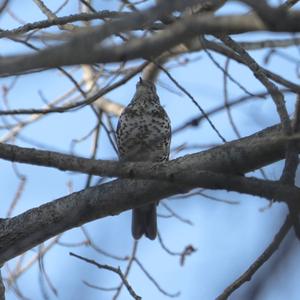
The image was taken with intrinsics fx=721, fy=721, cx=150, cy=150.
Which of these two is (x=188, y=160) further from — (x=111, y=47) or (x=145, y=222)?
(x=145, y=222)

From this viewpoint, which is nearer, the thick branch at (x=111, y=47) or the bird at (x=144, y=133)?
the thick branch at (x=111, y=47)

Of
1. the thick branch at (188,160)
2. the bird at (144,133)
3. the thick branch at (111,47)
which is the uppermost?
the bird at (144,133)

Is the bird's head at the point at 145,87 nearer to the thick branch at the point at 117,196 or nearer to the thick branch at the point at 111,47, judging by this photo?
the thick branch at the point at 117,196

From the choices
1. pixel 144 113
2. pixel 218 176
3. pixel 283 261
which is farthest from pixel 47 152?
pixel 144 113

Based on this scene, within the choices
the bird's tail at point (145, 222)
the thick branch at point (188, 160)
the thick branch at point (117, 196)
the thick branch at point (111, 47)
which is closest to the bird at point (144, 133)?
the bird's tail at point (145, 222)

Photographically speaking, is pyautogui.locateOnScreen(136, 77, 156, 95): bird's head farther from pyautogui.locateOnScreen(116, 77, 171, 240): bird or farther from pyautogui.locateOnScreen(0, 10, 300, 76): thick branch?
pyautogui.locateOnScreen(0, 10, 300, 76): thick branch

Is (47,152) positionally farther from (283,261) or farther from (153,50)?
(283,261)

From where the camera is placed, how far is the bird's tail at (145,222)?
5.88 meters

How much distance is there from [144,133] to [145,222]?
0.76 metres

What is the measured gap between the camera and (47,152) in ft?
8.98

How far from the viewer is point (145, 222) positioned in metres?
6.02

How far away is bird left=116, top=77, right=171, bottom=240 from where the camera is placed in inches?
228

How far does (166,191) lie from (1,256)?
1.01 m

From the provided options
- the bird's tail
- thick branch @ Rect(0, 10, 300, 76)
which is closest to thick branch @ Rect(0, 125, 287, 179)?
thick branch @ Rect(0, 10, 300, 76)
